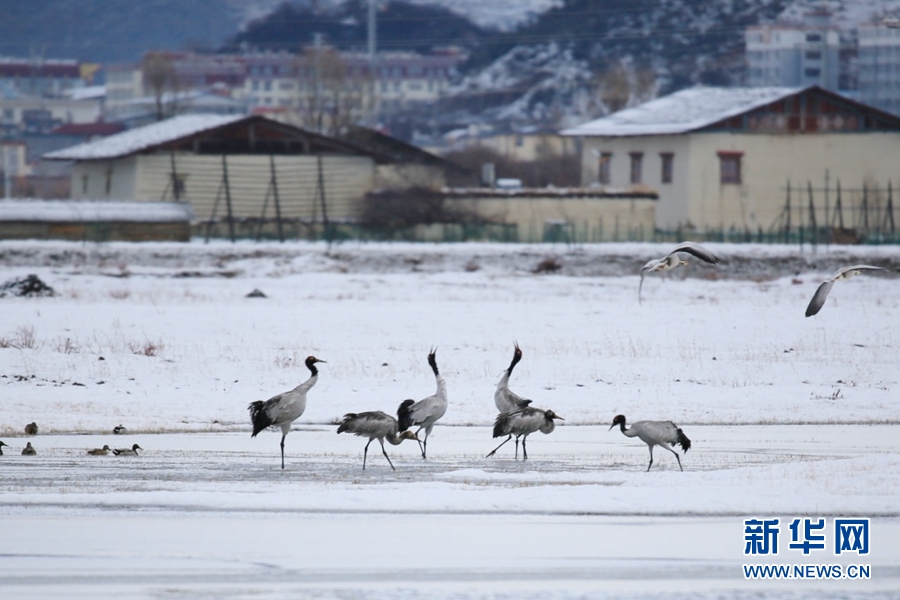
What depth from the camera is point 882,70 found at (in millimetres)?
115562

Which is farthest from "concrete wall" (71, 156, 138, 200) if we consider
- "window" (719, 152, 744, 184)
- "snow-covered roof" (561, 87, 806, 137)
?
"window" (719, 152, 744, 184)

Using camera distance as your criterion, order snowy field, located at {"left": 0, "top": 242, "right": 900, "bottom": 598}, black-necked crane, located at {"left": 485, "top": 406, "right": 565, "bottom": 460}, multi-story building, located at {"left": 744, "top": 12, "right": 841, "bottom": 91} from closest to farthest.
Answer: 1. snowy field, located at {"left": 0, "top": 242, "right": 900, "bottom": 598}
2. black-necked crane, located at {"left": 485, "top": 406, "right": 565, "bottom": 460}
3. multi-story building, located at {"left": 744, "top": 12, "right": 841, "bottom": 91}

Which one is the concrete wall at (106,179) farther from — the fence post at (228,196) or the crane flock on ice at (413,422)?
the crane flock on ice at (413,422)

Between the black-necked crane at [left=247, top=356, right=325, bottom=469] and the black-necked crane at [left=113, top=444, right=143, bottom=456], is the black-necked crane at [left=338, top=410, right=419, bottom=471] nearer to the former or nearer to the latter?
the black-necked crane at [left=247, top=356, right=325, bottom=469]

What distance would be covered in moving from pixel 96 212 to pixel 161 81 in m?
62.7

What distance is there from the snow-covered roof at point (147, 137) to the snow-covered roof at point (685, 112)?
53.5 feet

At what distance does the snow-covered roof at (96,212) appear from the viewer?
4959cm

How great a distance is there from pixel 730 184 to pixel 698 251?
43831 mm

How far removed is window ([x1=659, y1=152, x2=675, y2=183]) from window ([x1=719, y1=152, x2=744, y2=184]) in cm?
219

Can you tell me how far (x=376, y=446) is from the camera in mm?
17516

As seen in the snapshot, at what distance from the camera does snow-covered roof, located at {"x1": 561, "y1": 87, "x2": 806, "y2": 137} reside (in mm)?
60000

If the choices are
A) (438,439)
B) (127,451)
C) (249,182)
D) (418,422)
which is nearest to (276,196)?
(249,182)

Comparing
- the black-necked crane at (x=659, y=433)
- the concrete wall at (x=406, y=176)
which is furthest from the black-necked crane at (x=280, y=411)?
the concrete wall at (x=406, y=176)

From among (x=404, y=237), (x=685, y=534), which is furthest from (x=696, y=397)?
(x=404, y=237)
